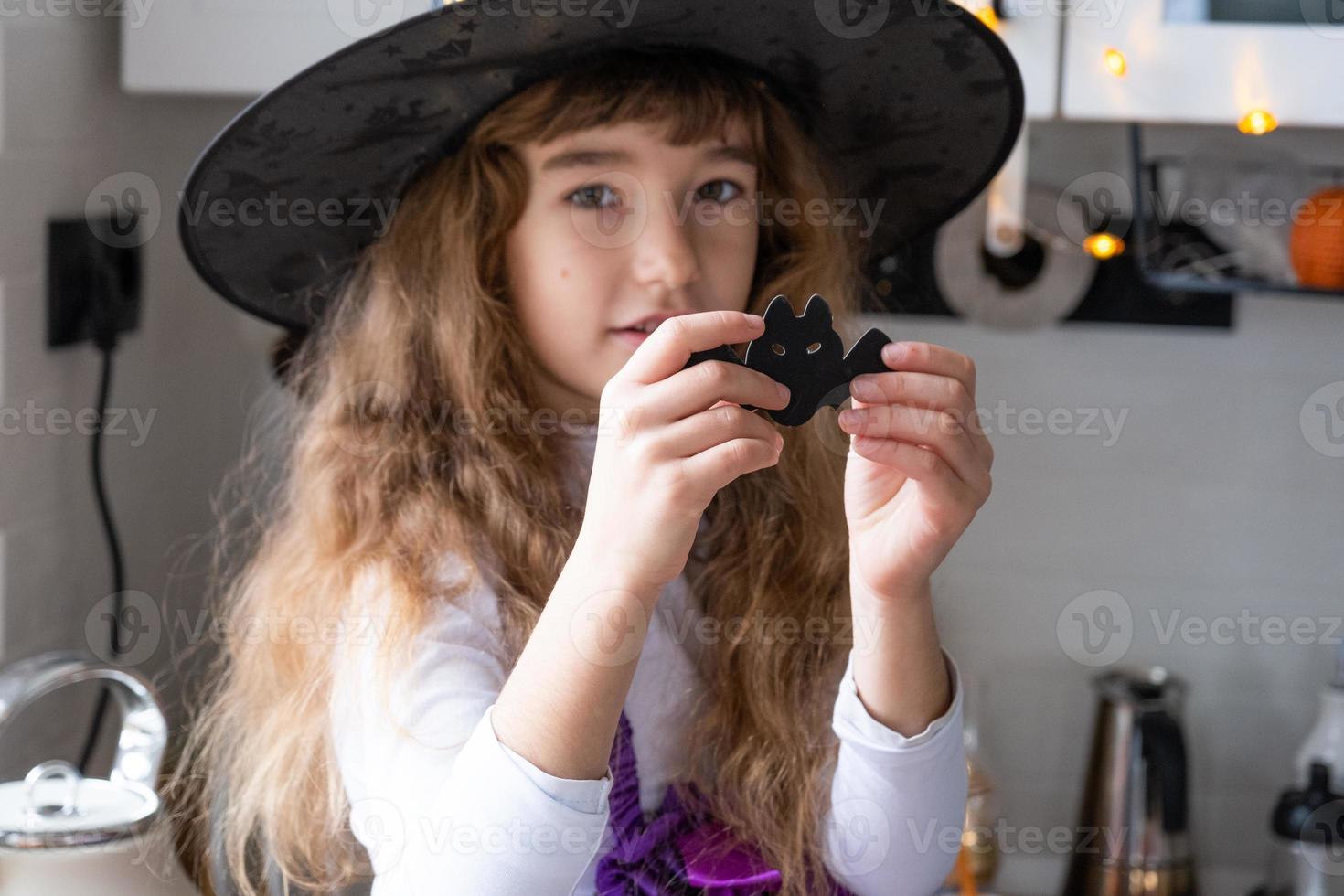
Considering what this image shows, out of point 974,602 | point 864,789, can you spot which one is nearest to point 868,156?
point 864,789

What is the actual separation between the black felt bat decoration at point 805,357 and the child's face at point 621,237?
0.14 m

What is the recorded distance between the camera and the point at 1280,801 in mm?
1173

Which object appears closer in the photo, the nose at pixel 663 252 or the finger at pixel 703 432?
the finger at pixel 703 432

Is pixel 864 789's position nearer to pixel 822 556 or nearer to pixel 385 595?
pixel 822 556

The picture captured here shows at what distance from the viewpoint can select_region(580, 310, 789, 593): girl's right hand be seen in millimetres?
672

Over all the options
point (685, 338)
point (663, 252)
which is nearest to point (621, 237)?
point (663, 252)

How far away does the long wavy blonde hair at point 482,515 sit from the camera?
0.83 m

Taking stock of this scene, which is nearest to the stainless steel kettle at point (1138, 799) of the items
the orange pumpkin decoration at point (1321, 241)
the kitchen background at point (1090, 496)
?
the kitchen background at point (1090, 496)

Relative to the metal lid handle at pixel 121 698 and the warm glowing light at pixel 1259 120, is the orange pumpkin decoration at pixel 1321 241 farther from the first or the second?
the metal lid handle at pixel 121 698

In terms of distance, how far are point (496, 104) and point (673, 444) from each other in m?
0.29

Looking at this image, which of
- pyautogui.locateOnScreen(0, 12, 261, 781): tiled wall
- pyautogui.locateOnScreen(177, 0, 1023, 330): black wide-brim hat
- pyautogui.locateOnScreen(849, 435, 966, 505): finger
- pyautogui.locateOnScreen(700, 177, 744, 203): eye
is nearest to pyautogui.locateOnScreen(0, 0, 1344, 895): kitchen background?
pyautogui.locateOnScreen(0, 12, 261, 781): tiled wall

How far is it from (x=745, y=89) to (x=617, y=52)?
9 cm

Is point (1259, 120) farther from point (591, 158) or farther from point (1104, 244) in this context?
point (591, 158)

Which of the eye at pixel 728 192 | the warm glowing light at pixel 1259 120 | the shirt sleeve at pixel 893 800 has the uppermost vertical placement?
the warm glowing light at pixel 1259 120
